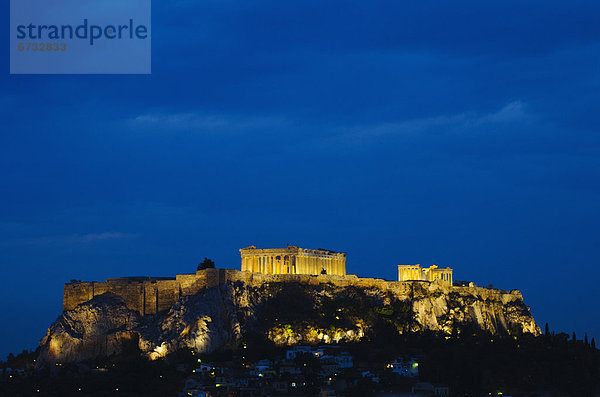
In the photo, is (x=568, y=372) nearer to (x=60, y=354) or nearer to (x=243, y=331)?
(x=243, y=331)

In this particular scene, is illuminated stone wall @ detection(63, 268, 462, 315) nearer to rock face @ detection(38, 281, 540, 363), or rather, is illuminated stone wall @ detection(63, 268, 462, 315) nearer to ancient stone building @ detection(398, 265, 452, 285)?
rock face @ detection(38, 281, 540, 363)

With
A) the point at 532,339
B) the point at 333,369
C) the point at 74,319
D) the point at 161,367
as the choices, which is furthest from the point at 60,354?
the point at 532,339

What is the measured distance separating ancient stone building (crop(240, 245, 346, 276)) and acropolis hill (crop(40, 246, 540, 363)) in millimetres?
98

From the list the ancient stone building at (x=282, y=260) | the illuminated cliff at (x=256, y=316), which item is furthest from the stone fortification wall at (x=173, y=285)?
the ancient stone building at (x=282, y=260)

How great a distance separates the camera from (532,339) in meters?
100

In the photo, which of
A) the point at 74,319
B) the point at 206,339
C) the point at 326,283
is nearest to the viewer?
the point at 206,339

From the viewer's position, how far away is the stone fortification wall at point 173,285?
298 ft

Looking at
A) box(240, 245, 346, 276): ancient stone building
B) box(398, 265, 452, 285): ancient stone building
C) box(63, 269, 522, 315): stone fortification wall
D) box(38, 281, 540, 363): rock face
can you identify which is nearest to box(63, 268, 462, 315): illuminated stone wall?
box(63, 269, 522, 315): stone fortification wall

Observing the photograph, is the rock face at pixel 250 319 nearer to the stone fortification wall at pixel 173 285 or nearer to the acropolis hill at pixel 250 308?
the acropolis hill at pixel 250 308

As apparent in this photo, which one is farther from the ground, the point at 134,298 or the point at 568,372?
the point at 134,298

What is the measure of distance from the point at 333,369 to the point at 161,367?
45.5 feet

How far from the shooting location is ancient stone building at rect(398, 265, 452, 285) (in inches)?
4441

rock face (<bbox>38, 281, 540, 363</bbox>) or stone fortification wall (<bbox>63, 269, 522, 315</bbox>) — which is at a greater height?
stone fortification wall (<bbox>63, 269, 522, 315</bbox>)

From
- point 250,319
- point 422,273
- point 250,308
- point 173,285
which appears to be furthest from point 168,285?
point 422,273
